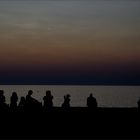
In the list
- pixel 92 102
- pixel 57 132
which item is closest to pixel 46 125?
pixel 57 132

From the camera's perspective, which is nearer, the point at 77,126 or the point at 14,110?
the point at 77,126

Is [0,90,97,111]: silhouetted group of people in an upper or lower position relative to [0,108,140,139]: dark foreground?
upper

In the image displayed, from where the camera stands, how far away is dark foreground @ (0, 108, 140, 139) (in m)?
13.3

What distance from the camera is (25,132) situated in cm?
1384

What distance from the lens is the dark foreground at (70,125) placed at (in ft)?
43.7

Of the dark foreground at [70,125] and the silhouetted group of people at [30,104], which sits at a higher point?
the silhouetted group of people at [30,104]

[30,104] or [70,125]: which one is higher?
[30,104]

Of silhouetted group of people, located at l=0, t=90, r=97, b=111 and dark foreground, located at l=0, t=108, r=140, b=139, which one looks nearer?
dark foreground, located at l=0, t=108, r=140, b=139

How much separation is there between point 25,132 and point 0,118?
164cm

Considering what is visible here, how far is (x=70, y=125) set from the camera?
1478cm

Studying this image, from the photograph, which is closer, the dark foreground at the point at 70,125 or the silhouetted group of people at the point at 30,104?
the dark foreground at the point at 70,125

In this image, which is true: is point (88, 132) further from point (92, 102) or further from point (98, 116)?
point (92, 102)

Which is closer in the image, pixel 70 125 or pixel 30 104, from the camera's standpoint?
pixel 70 125

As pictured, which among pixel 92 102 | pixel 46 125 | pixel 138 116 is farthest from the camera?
pixel 92 102
